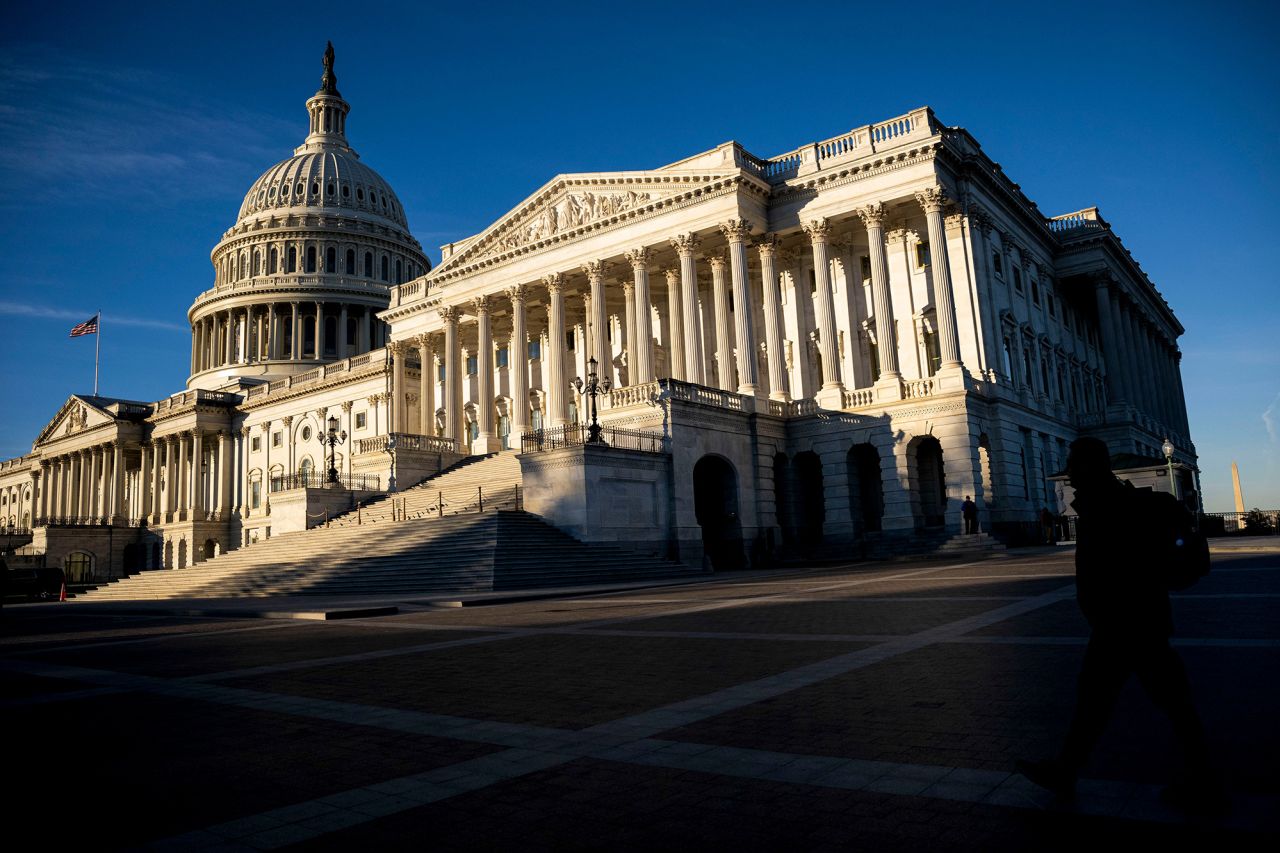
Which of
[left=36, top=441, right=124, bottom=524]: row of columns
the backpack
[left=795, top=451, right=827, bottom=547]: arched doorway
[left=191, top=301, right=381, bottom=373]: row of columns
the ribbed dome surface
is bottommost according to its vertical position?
the backpack

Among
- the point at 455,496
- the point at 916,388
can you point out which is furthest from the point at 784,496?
the point at 455,496

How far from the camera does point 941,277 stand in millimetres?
41844

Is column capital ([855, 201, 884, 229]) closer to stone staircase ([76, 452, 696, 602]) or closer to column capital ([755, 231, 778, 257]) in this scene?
column capital ([755, 231, 778, 257])

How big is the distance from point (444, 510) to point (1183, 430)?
223 ft

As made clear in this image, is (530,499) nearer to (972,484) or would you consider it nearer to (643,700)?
(972,484)

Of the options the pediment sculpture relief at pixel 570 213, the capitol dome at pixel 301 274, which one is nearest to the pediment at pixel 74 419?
the capitol dome at pixel 301 274

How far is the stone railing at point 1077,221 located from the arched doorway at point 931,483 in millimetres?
23784

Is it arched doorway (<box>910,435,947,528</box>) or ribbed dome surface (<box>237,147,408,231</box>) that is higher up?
ribbed dome surface (<box>237,147,408,231</box>)

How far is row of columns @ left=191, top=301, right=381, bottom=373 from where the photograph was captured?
360ft

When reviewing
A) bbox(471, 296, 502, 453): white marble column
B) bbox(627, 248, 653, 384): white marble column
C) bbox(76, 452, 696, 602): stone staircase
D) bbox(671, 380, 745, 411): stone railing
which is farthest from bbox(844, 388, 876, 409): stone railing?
bbox(471, 296, 502, 453): white marble column

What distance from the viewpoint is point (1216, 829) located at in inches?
163

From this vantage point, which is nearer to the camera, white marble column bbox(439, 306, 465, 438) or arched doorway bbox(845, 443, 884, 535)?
arched doorway bbox(845, 443, 884, 535)

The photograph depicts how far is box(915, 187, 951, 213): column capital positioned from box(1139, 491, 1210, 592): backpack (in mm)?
40306

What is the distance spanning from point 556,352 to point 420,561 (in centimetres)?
2338
